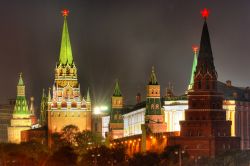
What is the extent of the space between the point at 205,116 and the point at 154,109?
91.2 feet

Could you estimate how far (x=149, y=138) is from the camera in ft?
600

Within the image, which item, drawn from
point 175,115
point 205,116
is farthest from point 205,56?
point 175,115

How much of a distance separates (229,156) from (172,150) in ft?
31.5

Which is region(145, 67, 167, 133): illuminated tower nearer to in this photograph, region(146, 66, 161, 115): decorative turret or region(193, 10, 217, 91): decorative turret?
region(146, 66, 161, 115): decorative turret

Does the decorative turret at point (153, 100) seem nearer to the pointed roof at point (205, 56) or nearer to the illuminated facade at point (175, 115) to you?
the illuminated facade at point (175, 115)

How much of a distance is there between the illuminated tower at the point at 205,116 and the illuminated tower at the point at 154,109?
2330cm

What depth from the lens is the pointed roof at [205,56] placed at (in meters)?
168

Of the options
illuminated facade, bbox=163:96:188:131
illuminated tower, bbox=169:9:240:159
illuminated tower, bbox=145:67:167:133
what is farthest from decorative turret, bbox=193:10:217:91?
illuminated facade, bbox=163:96:188:131

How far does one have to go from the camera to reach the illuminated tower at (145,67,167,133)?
630 ft

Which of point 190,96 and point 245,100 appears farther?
point 245,100

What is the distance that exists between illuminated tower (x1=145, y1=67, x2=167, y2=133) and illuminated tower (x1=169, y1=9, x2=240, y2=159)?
23.3 meters

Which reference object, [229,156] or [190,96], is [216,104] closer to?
[190,96]

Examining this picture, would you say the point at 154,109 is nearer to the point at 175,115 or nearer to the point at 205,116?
the point at 175,115

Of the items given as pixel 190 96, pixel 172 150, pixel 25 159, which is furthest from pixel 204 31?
pixel 25 159
